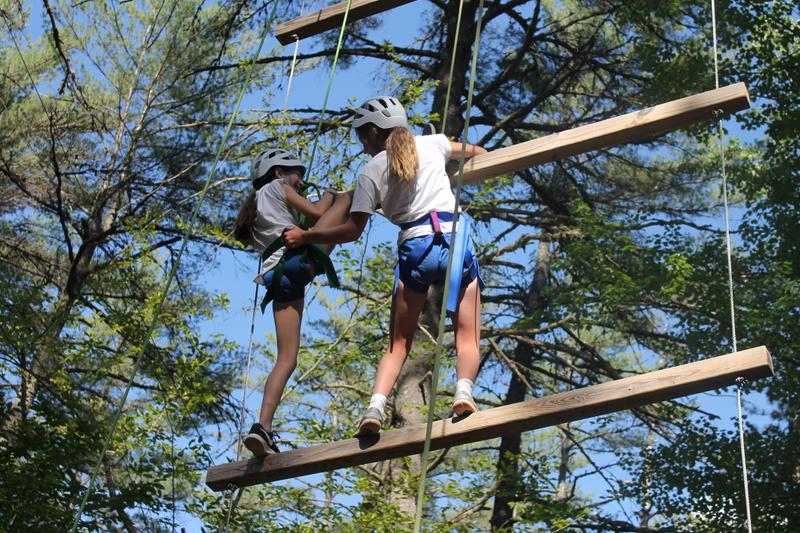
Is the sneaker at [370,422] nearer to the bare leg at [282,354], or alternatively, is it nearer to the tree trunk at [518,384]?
the bare leg at [282,354]

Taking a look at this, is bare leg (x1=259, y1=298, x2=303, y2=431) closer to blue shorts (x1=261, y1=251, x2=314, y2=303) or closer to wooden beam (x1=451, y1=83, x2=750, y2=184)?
blue shorts (x1=261, y1=251, x2=314, y2=303)

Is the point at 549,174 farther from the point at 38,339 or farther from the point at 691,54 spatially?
the point at 38,339

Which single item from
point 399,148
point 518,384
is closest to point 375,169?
point 399,148

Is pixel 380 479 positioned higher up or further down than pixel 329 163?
further down

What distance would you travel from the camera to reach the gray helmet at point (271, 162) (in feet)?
18.0

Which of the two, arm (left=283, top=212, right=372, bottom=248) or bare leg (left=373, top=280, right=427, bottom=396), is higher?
arm (left=283, top=212, right=372, bottom=248)

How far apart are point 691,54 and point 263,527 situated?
719cm

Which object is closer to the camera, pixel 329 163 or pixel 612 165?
pixel 329 163

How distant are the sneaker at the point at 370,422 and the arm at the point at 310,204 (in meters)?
1.00

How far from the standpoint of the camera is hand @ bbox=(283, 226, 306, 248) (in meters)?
5.24

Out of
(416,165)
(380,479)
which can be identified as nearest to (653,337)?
(380,479)

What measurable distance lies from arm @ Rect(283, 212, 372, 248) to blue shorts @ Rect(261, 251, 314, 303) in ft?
0.23

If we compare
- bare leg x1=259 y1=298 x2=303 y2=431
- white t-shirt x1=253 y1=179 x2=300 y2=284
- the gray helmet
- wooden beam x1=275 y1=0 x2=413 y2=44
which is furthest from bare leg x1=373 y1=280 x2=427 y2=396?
wooden beam x1=275 y1=0 x2=413 y2=44

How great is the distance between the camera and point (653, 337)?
1276 centimetres
